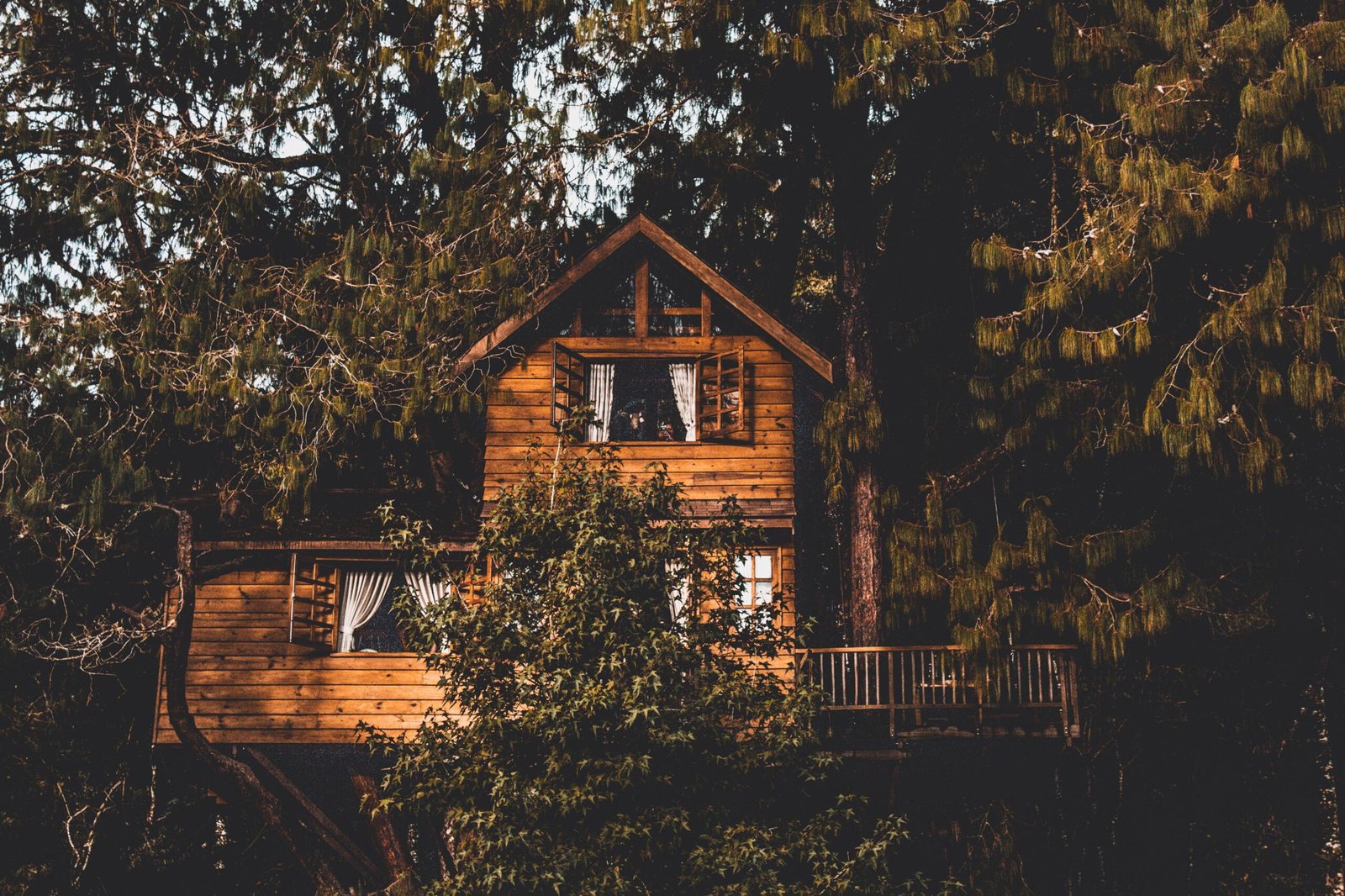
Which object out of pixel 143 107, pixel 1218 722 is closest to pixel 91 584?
pixel 143 107

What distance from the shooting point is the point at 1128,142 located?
1609cm

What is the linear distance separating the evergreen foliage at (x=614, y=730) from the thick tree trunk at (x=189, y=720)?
14.4 ft

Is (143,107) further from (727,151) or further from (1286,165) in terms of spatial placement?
(1286,165)

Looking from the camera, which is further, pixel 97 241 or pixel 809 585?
pixel 809 585

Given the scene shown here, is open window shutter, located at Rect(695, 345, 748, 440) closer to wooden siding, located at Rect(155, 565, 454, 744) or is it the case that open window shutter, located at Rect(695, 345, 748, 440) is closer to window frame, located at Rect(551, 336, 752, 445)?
window frame, located at Rect(551, 336, 752, 445)

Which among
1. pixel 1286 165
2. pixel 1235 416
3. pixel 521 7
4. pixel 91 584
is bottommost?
pixel 91 584

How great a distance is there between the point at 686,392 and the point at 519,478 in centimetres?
243

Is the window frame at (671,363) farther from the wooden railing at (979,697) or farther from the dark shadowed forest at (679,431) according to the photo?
the wooden railing at (979,697)

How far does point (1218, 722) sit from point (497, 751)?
46.4 ft

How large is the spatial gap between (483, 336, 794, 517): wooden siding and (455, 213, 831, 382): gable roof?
53 centimetres

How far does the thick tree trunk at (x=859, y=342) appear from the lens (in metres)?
18.5

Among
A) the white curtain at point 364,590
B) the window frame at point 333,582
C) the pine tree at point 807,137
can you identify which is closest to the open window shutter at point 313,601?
the window frame at point 333,582

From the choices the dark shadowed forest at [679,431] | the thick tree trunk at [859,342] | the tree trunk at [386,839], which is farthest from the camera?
the thick tree trunk at [859,342]

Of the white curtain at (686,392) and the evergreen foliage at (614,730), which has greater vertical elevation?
the white curtain at (686,392)
